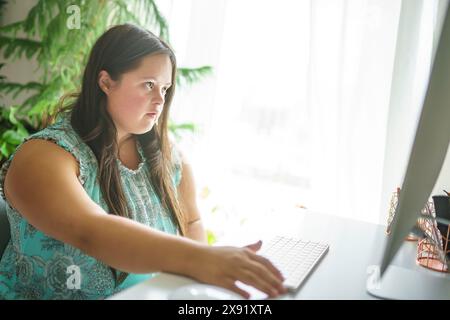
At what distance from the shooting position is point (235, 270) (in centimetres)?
66

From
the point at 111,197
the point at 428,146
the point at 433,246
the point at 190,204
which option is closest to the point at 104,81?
the point at 111,197

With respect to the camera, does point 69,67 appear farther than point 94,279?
Yes

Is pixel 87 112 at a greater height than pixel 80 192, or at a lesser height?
greater

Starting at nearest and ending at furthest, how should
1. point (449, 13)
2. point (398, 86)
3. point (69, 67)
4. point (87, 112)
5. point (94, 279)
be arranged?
point (449, 13), point (94, 279), point (87, 112), point (398, 86), point (69, 67)

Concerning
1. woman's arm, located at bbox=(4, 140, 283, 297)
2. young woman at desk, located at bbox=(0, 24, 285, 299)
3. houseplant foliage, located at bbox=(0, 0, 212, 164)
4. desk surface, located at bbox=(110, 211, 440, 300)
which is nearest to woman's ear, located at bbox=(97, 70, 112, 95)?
young woman at desk, located at bbox=(0, 24, 285, 299)

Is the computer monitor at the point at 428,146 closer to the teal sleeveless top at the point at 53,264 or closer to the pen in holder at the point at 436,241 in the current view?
the pen in holder at the point at 436,241

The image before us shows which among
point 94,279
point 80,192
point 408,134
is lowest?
point 94,279

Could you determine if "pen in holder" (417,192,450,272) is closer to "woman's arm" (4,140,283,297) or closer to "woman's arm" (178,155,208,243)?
"woman's arm" (4,140,283,297)

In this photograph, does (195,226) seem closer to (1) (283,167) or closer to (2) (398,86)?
(1) (283,167)

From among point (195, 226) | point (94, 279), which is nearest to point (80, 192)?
point (94, 279)

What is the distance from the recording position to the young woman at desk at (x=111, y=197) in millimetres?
705

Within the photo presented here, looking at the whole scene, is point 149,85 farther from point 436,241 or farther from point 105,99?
point 436,241
